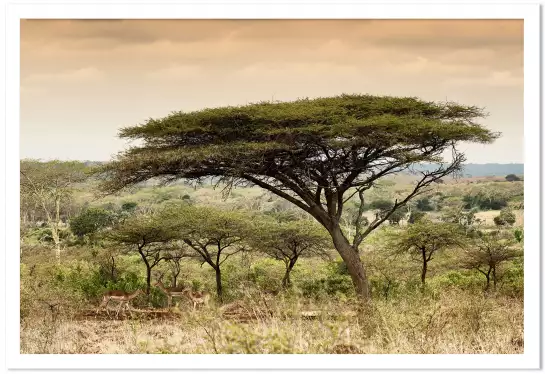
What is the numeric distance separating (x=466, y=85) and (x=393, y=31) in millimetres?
1952

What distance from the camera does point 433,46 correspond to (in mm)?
12727

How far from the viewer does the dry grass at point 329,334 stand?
311 inches

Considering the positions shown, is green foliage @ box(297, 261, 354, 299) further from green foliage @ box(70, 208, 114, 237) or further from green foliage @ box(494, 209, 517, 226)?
green foliage @ box(494, 209, 517, 226)

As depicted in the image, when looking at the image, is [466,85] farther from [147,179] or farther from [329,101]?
[147,179]

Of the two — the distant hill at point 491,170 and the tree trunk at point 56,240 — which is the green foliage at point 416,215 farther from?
the tree trunk at point 56,240

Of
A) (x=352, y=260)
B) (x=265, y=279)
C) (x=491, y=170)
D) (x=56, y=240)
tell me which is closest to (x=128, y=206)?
(x=56, y=240)

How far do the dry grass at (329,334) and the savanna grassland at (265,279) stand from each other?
0.02m

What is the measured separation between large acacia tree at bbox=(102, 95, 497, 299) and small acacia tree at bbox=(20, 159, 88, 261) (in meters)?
4.94

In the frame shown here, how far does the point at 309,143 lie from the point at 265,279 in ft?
17.3

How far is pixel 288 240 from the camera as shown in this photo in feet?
50.5

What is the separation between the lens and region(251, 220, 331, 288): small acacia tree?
15203 millimetres

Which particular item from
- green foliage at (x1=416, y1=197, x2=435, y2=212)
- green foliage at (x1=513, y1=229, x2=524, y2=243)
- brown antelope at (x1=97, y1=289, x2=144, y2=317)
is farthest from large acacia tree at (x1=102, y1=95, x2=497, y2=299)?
green foliage at (x1=416, y1=197, x2=435, y2=212)

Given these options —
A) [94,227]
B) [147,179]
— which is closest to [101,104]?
[94,227]
